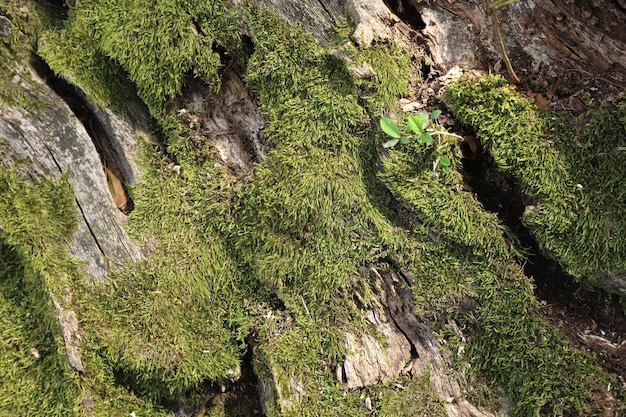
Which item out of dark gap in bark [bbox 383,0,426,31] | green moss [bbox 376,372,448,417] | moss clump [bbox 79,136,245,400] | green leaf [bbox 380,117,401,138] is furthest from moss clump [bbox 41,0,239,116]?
green moss [bbox 376,372,448,417]

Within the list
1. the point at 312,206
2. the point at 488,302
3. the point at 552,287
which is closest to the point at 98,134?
the point at 312,206

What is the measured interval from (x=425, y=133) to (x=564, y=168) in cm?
82

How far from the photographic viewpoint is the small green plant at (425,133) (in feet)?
9.35

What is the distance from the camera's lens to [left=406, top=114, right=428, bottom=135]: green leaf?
284 cm

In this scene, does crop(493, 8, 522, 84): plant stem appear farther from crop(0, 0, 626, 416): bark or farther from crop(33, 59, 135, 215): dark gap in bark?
crop(33, 59, 135, 215): dark gap in bark

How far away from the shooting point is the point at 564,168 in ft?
9.12

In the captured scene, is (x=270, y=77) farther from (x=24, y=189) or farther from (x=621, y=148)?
(x=621, y=148)

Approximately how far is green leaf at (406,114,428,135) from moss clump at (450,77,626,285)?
312mm

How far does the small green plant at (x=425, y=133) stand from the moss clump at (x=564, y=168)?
0.19 metres

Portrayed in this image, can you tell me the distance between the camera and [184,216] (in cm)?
356

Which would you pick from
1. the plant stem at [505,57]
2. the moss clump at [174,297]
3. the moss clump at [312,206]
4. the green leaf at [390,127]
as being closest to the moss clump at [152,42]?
the moss clump at [312,206]

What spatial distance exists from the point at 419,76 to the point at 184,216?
6.38ft

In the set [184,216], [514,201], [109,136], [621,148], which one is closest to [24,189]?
[109,136]

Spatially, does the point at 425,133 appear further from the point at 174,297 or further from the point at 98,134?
the point at 98,134
